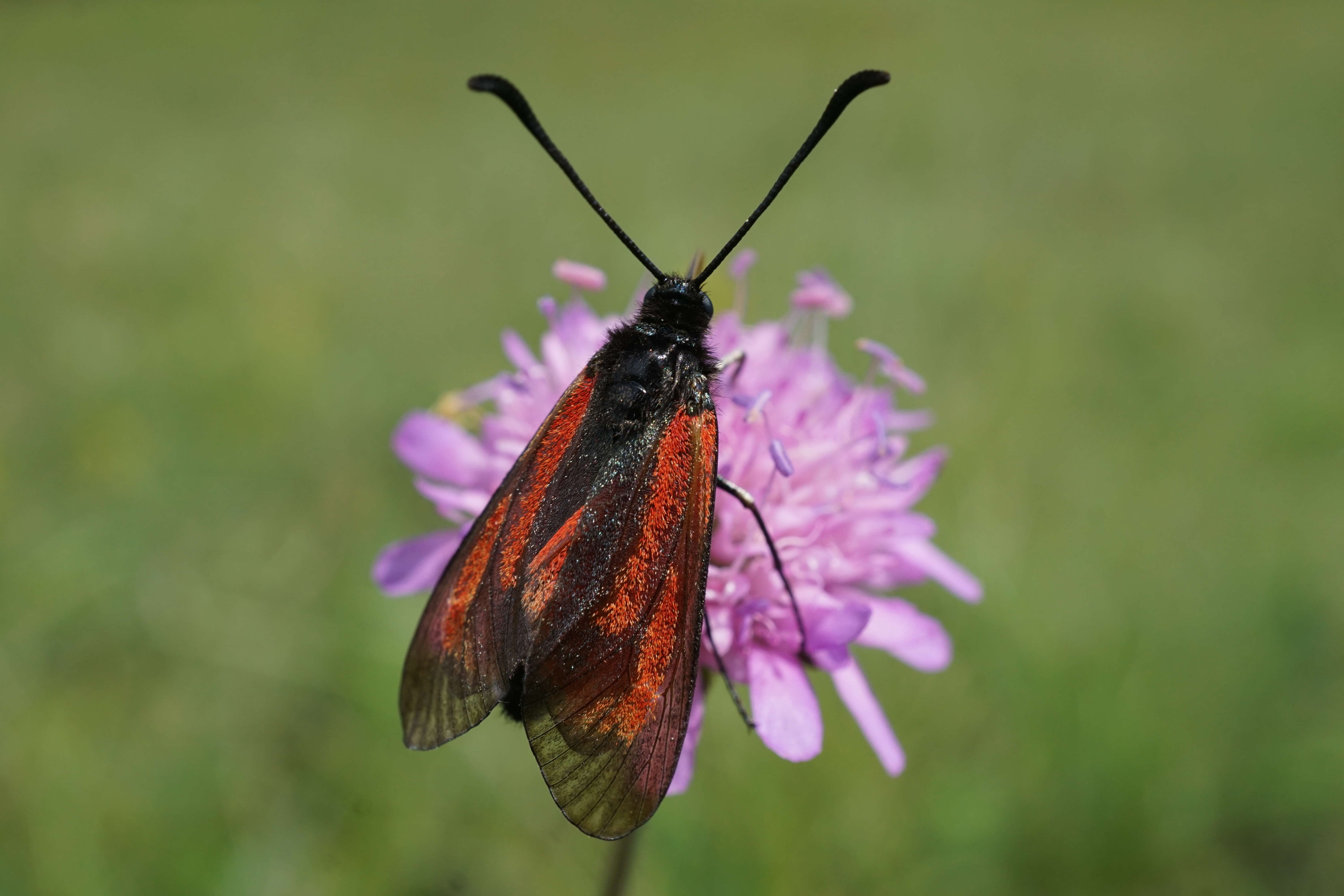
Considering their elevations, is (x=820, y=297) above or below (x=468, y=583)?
above

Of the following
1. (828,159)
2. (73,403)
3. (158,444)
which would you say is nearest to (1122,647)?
(158,444)

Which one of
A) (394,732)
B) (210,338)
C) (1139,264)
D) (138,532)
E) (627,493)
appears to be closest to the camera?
(627,493)

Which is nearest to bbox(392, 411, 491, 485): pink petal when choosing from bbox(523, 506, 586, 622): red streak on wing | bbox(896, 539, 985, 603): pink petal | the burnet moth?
the burnet moth

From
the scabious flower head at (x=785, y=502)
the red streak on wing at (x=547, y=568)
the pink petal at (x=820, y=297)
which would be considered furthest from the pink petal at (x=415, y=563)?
the pink petal at (x=820, y=297)

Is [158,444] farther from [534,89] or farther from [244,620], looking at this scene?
[534,89]

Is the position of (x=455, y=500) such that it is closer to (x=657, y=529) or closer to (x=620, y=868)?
(x=657, y=529)

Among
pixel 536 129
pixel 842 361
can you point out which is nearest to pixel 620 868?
pixel 536 129
